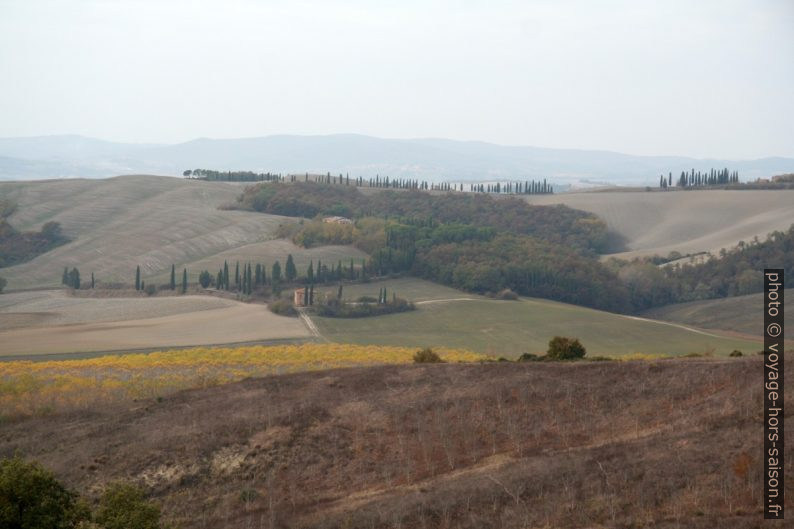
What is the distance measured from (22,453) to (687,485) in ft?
90.9

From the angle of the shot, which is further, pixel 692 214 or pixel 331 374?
pixel 692 214

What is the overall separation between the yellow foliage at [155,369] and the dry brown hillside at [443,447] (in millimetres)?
3079

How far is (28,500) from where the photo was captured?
2272 cm

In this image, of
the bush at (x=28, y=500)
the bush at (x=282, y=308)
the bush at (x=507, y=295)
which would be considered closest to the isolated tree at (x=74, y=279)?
the bush at (x=282, y=308)

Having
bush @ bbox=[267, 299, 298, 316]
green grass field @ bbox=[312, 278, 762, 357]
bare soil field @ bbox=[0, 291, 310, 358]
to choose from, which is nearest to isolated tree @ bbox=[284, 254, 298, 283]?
green grass field @ bbox=[312, 278, 762, 357]

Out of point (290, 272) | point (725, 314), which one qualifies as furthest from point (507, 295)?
point (290, 272)

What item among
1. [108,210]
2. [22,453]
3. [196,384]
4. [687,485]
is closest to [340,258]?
[108,210]

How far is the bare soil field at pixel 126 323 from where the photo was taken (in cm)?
7100

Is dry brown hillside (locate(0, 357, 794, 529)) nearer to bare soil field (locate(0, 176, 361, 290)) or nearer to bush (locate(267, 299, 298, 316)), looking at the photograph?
bush (locate(267, 299, 298, 316))

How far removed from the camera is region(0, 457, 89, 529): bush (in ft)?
73.7

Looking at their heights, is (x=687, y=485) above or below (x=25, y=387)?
above

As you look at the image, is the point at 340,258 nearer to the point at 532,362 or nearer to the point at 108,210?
the point at 108,210

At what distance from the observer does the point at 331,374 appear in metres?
48.6

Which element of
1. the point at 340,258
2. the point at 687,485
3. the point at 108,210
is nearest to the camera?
the point at 687,485
